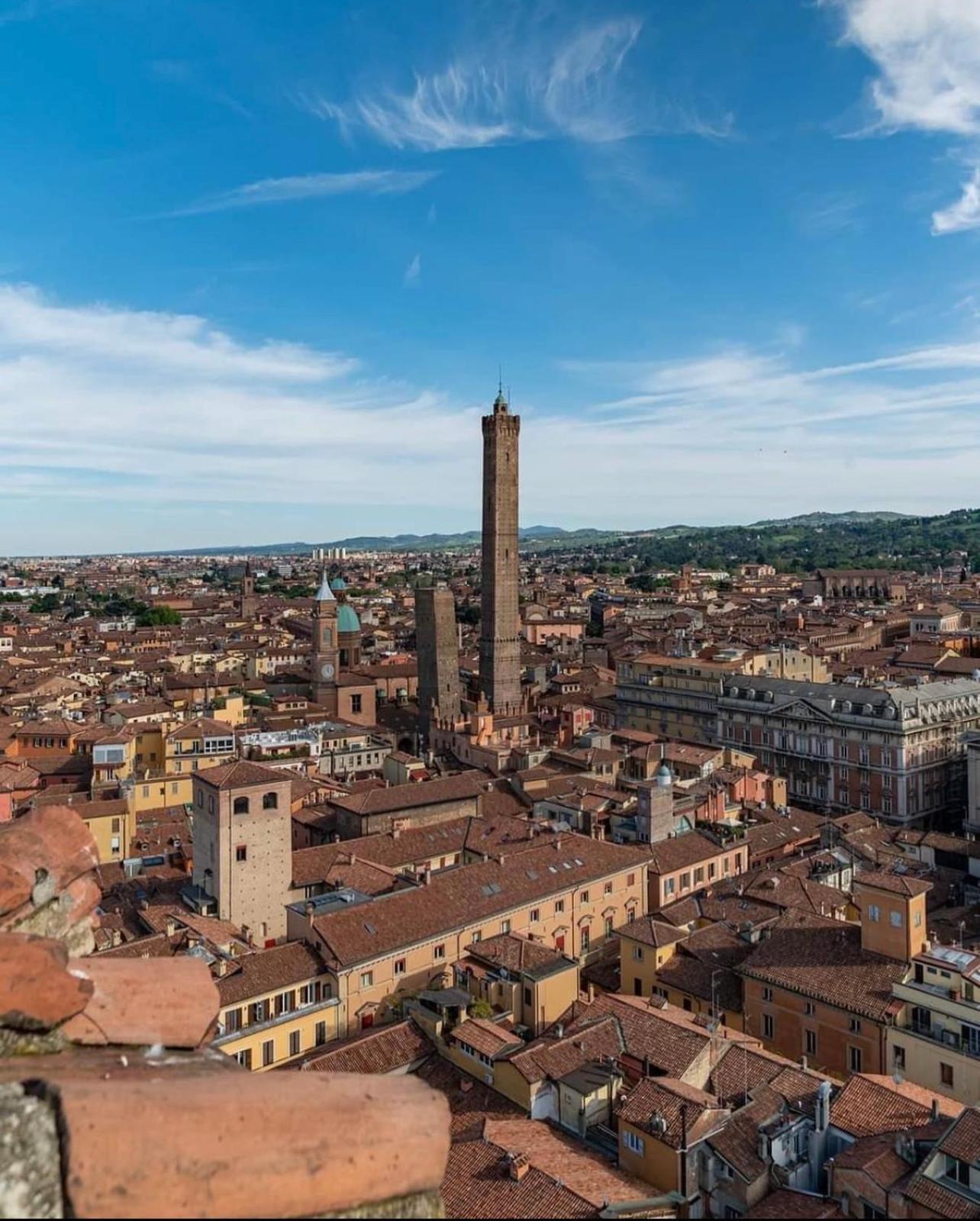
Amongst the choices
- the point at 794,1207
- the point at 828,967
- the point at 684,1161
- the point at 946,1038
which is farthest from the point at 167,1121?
the point at 828,967

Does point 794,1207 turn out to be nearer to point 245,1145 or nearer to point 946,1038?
point 946,1038

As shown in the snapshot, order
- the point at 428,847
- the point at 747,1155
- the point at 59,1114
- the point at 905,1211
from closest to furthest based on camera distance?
the point at 59,1114, the point at 905,1211, the point at 747,1155, the point at 428,847

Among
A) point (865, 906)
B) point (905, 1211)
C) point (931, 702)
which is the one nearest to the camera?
point (905, 1211)

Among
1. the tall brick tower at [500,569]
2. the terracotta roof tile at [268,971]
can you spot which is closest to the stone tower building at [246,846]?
the terracotta roof tile at [268,971]

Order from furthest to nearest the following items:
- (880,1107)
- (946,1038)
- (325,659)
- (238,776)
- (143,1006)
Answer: (325,659), (238,776), (946,1038), (880,1107), (143,1006)

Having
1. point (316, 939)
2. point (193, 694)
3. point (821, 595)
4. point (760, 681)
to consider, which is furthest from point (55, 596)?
point (316, 939)

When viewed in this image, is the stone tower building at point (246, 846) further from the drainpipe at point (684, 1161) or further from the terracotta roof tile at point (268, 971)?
the drainpipe at point (684, 1161)

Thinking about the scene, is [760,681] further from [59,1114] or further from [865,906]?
[59,1114]
